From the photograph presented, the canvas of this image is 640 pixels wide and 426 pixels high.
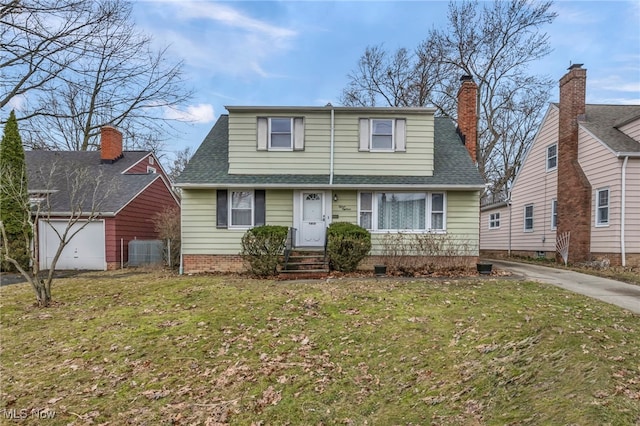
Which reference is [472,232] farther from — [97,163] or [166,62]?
[97,163]

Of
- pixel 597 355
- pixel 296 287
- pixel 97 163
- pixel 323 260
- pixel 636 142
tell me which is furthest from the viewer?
pixel 97 163

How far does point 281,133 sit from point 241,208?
3051 mm

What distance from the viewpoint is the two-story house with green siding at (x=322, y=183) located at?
38.3 feet

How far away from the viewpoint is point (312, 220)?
1202 centimetres

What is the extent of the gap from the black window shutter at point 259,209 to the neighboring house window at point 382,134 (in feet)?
13.0

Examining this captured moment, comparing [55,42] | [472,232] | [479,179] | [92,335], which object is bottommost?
[92,335]

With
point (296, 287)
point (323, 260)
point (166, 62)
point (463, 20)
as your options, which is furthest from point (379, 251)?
point (463, 20)

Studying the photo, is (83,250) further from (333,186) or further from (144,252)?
(333,186)

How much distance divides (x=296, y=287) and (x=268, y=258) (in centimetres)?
184

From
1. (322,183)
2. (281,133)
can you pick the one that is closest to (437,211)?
(322,183)

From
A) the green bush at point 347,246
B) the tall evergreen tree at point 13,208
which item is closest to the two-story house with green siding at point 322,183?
the green bush at point 347,246

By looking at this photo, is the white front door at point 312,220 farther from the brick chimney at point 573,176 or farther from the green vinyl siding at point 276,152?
the brick chimney at point 573,176

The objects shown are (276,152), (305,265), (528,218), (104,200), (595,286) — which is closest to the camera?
(595,286)

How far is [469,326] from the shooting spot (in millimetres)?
5645
